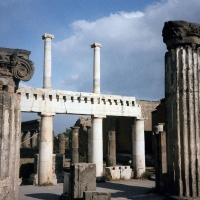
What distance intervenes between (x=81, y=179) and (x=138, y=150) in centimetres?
665

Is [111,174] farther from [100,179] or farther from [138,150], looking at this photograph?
[138,150]

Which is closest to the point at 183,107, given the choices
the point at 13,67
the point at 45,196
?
the point at 13,67

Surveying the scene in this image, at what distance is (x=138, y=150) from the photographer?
15336 mm

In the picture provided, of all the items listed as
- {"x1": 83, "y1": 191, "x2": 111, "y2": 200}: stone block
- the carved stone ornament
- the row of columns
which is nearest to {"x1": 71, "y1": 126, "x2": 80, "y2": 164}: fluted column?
the row of columns

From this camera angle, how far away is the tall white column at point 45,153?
1270 cm

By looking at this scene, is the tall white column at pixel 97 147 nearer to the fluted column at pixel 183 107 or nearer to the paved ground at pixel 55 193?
the paved ground at pixel 55 193

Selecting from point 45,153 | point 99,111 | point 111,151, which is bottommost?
point 111,151

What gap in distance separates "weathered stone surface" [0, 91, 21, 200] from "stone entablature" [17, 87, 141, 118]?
854 cm

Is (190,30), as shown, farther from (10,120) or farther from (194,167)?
(10,120)

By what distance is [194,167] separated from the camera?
20.9 ft

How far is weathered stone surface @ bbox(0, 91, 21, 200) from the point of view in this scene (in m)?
3.87

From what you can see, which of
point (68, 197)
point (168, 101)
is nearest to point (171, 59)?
Result: point (168, 101)

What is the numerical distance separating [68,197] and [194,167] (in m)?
4.34

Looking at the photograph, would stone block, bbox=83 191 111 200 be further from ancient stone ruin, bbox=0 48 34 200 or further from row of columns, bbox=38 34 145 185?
row of columns, bbox=38 34 145 185
